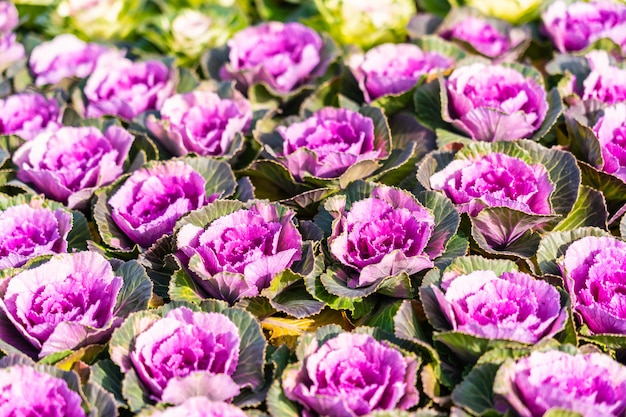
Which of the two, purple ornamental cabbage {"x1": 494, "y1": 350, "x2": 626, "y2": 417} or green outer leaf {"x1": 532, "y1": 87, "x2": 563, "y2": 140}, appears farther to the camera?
green outer leaf {"x1": 532, "y1": 87, "x2": 563, "y2": 140}

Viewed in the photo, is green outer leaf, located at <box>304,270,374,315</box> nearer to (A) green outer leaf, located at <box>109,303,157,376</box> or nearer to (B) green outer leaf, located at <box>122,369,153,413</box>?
(A) green outer leaf, located at <box>109,303,157,376</box>

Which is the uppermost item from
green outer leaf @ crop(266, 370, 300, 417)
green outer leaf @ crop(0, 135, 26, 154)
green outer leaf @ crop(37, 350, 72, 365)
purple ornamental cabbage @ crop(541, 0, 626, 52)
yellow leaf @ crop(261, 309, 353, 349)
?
purple ornamental cabbage @ crop(541, 0, 626, 52)

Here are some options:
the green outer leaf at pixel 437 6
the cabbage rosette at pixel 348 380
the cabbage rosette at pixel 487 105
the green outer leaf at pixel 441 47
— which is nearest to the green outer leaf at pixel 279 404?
the cabbage rosette at pixel 348 380

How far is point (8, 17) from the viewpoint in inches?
158

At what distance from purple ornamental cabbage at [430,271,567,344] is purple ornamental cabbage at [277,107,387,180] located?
703 millimetres

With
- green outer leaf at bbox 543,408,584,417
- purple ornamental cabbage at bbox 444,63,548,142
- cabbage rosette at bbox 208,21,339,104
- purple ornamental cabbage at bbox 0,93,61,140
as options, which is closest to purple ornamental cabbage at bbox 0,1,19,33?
purple ornamental cabbage at bbox 0,93,61,140

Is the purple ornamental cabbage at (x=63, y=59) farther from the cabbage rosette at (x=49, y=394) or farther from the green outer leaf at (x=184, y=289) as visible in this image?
the cabbage rosette at (x=49, y=394)

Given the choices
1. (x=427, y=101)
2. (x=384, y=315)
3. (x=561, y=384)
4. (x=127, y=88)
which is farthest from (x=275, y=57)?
(x=561, y=384)

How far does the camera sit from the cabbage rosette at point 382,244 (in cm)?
212

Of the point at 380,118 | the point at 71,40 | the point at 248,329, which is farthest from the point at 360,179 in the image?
the point at 71,40

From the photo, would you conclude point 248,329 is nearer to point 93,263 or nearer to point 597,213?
point 93,263

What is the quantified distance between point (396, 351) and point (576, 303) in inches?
22.4

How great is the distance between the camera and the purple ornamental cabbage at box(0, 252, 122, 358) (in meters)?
1.98

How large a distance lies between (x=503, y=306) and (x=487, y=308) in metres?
0.04
